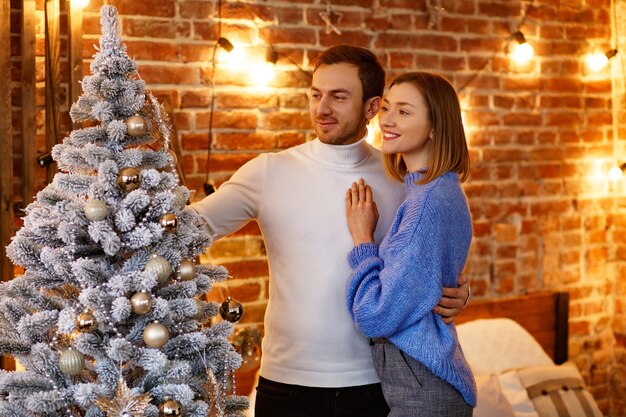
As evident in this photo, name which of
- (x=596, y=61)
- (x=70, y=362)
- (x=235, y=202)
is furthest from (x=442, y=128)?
(x=596, y=61)

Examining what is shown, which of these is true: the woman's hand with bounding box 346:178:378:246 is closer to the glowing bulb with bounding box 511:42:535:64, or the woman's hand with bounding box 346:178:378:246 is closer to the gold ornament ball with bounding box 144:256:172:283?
the gold ornament ball with bounding box 144:256:172:283

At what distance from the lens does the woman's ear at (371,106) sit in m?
2.41

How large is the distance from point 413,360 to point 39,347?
0.94 metres

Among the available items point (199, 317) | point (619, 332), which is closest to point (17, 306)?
point (199, 317)

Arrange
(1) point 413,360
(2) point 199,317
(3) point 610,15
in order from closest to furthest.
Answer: (2) point 199,317 < (1) point 413,360 < (3) point 610,15

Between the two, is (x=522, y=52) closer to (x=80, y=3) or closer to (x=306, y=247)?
(x=306, y=247)

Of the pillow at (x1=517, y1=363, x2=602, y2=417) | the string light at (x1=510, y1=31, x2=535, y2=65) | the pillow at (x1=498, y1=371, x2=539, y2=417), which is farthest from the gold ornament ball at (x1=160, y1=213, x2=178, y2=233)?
the string light at (x1=510, y1=31, x2=535, y2=65)

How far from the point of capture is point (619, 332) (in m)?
4.01

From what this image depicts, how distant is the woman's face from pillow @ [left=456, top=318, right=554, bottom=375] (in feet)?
4.43

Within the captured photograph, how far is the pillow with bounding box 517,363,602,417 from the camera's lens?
A: 3246 mm

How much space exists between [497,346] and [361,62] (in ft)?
5.01

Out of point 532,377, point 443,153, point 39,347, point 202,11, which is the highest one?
point 202,11

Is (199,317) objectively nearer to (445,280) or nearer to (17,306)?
(17,306)

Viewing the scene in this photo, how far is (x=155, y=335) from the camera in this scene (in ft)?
4.98
